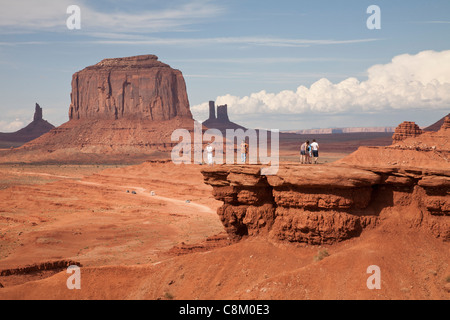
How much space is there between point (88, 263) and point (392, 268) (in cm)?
1262

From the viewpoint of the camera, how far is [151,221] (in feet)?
94.7

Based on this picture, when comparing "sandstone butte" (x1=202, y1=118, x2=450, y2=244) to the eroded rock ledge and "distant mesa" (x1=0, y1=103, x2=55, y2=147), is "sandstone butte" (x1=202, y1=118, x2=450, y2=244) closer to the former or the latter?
the eroded rock ledge

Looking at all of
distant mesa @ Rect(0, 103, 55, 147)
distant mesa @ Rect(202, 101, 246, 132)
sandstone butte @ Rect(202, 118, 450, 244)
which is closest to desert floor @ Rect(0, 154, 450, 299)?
sandstone butte @ Rect(202, 118, 450, 244)

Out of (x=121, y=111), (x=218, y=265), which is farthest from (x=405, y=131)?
(x=121, y=111)

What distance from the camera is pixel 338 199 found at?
12203mm

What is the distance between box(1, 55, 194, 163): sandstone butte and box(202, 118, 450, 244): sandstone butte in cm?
9887

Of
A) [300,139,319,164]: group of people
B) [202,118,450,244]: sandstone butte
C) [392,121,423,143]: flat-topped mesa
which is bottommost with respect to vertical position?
[202,118,450,244]: sandstone butte

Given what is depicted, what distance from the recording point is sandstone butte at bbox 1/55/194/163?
11669 cm

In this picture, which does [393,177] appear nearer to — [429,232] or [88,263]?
[429,232]

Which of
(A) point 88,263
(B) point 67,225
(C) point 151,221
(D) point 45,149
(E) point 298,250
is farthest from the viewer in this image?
(D) point 45,149

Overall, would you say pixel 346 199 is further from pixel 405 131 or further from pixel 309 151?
pixel 405 131

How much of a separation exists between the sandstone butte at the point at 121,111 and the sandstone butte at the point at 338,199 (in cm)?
9887

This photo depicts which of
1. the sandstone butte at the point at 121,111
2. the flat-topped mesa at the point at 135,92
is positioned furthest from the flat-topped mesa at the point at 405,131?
the flat-topped mesa at the point at 135,92

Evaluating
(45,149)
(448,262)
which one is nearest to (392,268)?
(448,262)
